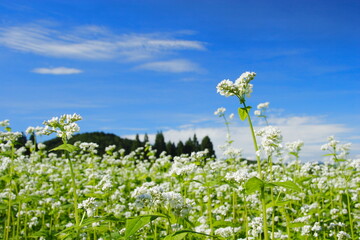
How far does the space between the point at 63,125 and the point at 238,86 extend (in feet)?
8.73

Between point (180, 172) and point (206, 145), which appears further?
point (206, 145)

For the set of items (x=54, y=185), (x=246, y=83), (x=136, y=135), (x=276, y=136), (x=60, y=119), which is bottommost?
(x=54, y=185)

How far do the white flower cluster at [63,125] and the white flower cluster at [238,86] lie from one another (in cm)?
222

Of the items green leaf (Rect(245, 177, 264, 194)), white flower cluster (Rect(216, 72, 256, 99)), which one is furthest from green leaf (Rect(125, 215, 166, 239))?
white flower cluster (Rect(216, 72, 256, 99))

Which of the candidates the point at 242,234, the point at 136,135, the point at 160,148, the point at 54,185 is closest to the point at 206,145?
the point at 160,148

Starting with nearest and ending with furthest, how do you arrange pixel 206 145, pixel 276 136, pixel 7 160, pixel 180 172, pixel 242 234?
pixel 276 136, pixel 180 172, pixel 242 234, pixel 7 160, pixel 206 145

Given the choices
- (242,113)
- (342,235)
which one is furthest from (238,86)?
(342,235)

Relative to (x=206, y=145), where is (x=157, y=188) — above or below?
below

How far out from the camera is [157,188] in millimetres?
4512

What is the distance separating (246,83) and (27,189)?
31.6ft

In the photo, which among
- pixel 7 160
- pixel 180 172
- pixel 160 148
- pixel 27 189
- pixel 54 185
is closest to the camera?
pixel 180 172

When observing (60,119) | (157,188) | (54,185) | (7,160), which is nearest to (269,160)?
A: (157,188)

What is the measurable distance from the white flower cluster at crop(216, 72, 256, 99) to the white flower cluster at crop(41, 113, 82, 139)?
2221 mm

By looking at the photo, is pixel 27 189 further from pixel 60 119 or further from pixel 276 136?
pixel 276 136
